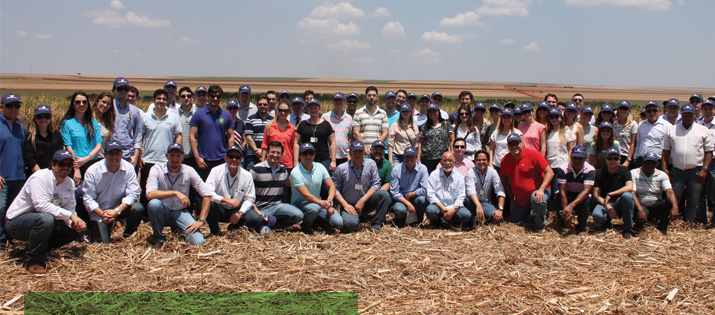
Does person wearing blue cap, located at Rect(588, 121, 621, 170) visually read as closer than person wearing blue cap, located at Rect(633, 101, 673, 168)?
No

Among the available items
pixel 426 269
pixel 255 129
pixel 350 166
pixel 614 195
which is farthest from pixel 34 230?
pixel 614 195

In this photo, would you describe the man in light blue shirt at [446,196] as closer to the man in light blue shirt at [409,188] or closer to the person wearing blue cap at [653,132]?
the man in light blue shirt at [409,188]

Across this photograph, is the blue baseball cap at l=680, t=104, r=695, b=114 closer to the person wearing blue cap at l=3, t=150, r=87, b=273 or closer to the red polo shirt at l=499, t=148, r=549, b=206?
the red polo shirt at l=499, t=148, r=549, b=206

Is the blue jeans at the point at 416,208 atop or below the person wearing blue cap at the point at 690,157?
below

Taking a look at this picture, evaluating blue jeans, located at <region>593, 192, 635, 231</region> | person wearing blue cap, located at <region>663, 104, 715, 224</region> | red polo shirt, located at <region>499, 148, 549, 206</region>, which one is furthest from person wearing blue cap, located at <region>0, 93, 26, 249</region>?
person wearing blue cap, located at <region>663, 104, 715, 224</region>

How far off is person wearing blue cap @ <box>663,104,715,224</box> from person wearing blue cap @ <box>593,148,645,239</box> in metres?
0.93

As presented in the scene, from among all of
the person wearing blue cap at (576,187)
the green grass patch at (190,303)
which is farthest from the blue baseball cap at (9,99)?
the person wearing blue cap at (576,187)

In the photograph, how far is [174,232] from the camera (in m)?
6.66

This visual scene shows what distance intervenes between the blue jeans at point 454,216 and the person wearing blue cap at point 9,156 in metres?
5.24

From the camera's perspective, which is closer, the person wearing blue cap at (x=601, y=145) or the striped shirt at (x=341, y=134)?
the person wearing blue cap at (x=601, y=145)

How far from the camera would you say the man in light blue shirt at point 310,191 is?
23.5 ft

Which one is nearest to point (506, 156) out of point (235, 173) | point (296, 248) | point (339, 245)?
point (339, 245)

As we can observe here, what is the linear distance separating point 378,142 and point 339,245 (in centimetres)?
185

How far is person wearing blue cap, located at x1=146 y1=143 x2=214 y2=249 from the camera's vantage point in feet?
20.9
